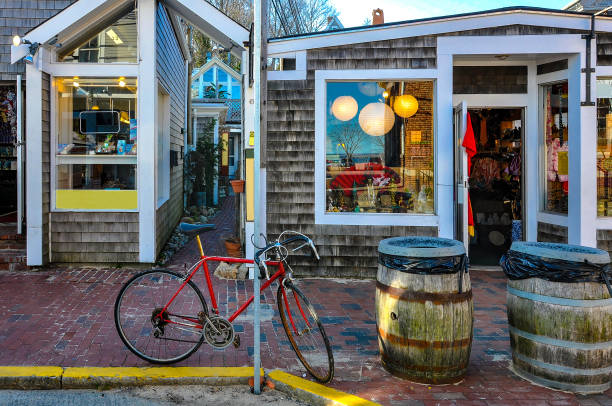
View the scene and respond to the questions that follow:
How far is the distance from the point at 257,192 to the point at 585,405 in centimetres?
264

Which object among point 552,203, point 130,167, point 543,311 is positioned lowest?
point 543,311

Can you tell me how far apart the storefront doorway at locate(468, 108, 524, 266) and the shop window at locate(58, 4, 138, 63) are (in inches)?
206

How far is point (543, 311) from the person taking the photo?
3617 millimetres

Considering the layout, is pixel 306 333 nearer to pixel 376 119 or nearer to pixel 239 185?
pixel 376 119

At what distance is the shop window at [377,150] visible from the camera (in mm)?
7242

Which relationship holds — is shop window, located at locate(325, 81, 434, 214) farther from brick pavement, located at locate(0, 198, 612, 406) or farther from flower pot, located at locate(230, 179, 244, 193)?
flower pot, located at locate(230, 179, 244, 193)

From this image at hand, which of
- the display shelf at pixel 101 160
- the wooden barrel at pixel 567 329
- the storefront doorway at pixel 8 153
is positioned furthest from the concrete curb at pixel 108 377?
the storefront doorway at pixel 8 153

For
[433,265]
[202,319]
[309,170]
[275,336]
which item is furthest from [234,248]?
[433,265]

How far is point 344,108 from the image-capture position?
7289 mm

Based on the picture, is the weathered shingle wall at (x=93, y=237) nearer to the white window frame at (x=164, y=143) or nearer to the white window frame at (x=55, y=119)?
the white window frame at (x=55, y=119)

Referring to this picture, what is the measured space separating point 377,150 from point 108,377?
468 centimetres

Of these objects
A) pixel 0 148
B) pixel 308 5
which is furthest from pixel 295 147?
pixel 308 5

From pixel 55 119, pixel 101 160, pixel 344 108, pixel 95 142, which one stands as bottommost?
pixel 101 160

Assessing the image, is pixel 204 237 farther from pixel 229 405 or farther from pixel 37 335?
pixel 229 405
